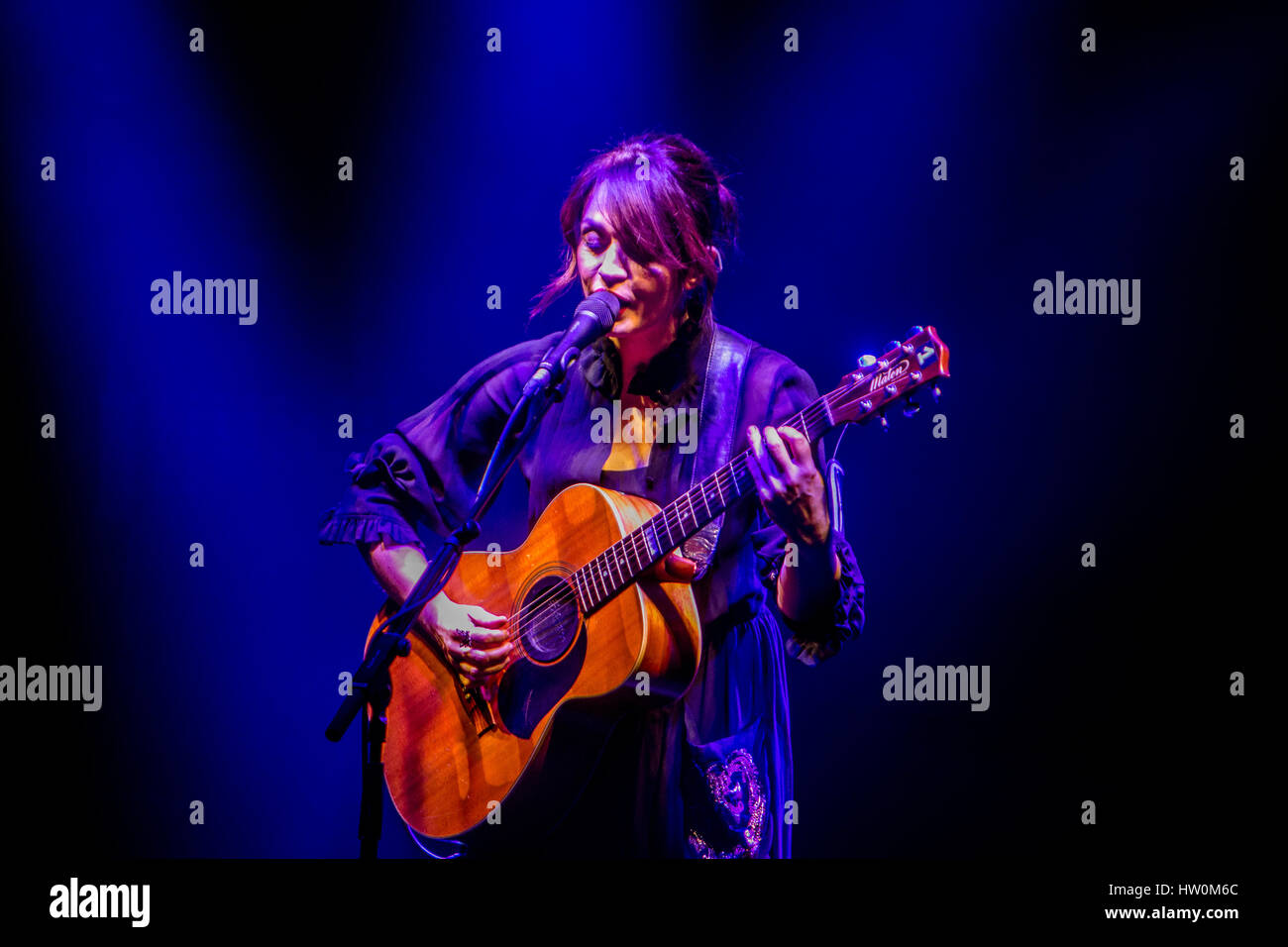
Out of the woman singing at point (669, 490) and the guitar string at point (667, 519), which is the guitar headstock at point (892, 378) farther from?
the woman singing at point (669, 490)

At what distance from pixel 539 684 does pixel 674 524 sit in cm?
54

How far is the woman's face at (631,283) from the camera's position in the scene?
9.83 feet

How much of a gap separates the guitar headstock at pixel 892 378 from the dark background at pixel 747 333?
1.26ft

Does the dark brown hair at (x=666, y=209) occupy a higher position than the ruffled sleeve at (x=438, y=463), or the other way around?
the dark brown hair at (x=666, y=209)

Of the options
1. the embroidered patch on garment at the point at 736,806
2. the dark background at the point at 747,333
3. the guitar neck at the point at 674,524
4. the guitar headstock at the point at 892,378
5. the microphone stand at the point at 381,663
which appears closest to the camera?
the microphone stand at the point at 381,663

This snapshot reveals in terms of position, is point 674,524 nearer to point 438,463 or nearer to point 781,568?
point 781,568

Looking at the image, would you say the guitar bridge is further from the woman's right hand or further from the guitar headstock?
the guitar headstock

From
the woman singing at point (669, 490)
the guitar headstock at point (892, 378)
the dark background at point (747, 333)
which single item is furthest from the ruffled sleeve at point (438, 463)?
the guitar headstock at point (892, 378)

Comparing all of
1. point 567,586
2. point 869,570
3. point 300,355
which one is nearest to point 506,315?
point 300,355

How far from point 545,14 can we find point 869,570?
6.15 ft

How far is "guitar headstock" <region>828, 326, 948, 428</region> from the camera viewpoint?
8.49 ft

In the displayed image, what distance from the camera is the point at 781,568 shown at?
2.82m
